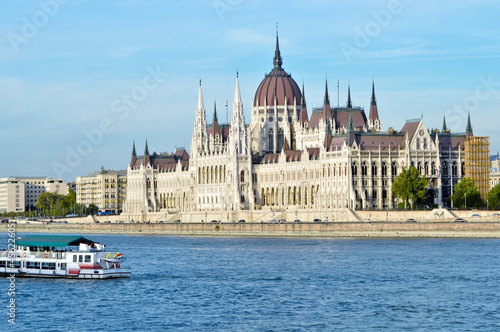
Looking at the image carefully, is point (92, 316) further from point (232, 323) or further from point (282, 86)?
point (282, 86)

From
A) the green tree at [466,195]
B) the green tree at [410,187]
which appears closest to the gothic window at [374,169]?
the green tree at [410,187]

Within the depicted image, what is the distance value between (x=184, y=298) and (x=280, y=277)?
1314cm

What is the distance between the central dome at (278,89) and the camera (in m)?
196

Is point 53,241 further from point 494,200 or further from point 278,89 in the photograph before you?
point 278,89

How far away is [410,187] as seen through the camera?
146 meters

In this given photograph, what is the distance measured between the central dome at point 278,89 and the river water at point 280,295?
329 feet

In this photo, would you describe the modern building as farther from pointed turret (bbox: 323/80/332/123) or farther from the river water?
the river water

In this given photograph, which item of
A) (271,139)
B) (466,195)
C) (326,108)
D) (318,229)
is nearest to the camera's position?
(318,229)

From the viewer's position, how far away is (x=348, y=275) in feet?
250

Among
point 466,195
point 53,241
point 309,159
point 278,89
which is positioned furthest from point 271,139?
point 53,241

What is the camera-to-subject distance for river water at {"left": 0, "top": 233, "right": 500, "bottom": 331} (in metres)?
54.4

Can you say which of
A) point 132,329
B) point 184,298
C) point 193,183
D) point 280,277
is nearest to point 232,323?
point 132,329

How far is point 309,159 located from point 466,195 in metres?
34.0

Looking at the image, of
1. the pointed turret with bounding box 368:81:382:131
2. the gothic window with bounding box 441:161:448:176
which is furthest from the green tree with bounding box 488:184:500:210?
the pointed turret with bounding box 368:81:382:131
